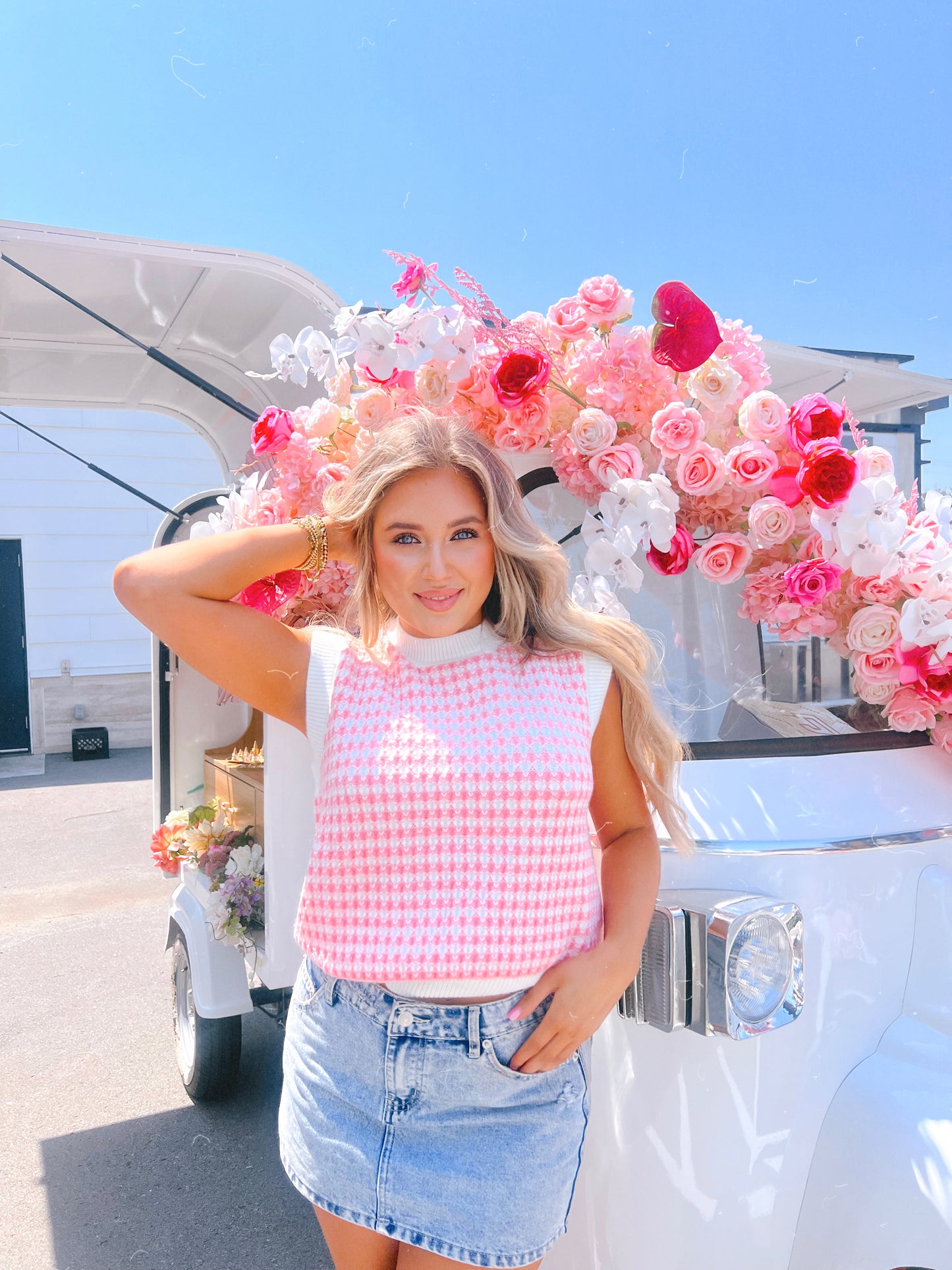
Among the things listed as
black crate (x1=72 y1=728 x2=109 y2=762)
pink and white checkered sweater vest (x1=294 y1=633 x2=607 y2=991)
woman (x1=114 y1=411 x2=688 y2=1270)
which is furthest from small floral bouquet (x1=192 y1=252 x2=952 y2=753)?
black crate (x1=72 y1=728 x2=109 y2=762)

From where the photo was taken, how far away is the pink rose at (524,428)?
2041mm

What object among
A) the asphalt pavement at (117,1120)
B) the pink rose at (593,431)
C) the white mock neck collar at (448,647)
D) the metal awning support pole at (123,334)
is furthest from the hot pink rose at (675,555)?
the asphalt pavement at (117,1120)

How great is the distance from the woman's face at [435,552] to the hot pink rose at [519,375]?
0.42m

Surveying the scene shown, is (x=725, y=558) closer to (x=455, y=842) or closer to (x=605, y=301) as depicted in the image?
(x=605, y=301)

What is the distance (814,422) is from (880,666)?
49cm

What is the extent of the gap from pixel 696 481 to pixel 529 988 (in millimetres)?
1022

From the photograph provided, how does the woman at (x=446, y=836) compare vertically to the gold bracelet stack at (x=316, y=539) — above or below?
below

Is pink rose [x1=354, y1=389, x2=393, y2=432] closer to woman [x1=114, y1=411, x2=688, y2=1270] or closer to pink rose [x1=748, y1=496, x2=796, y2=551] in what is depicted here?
woman [x1=114, y1=411, x2=688, y2=1270]

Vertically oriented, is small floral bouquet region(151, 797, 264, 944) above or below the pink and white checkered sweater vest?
below

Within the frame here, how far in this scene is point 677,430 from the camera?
1911 mm

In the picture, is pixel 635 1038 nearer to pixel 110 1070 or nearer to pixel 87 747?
pixel 110 1070

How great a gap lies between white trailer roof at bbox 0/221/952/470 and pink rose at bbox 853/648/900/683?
1909 millimetres

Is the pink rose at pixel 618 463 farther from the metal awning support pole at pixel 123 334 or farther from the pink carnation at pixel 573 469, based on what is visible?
the metal awning support pole at pixel 123 334

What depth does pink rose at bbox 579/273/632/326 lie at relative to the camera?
2.05 metres
